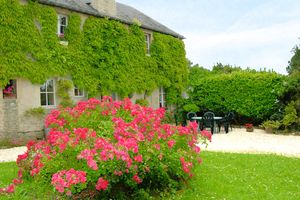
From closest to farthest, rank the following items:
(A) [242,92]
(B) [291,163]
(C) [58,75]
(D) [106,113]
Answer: (D) [106,113]
(B) [291,163]
(C) [58,75]
(A) [242,92]

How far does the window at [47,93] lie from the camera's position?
1672 centimetres

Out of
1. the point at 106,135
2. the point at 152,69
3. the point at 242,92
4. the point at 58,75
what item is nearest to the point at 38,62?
the point at 58,75

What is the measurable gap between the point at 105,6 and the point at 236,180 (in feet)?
48.8

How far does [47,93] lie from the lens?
16.9 m

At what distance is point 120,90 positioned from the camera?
65.4 ft

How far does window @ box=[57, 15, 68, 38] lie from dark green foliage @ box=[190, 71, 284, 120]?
9747mm

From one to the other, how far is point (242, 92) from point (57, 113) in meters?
15.6

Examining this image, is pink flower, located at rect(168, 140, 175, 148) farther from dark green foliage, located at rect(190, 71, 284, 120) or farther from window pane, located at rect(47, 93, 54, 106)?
dark green foliage, located at rect(190, 71, 284, 120)

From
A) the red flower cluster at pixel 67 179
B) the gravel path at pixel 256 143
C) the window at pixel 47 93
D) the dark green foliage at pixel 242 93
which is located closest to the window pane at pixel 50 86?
the window at pixel 47 93

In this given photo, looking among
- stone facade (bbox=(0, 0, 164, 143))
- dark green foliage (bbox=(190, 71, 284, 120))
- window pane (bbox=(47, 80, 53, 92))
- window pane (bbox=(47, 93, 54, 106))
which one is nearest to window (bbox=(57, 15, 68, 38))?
stone facade (bbox=(0, 0, 164, 143))

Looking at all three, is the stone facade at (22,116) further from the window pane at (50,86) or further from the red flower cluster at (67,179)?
the red flower cluster at (67,179)

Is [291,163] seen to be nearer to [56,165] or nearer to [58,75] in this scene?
[56,165]

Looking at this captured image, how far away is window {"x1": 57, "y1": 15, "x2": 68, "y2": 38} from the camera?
17486 mm

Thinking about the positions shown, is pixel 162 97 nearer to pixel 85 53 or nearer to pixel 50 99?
pixel 85 53
